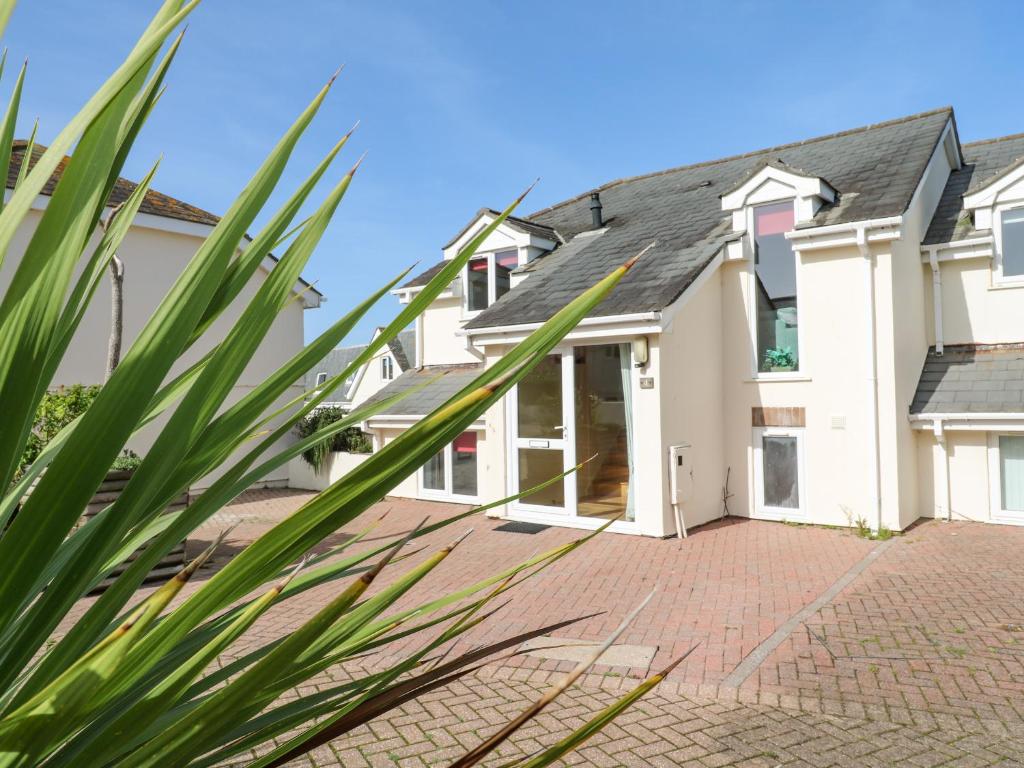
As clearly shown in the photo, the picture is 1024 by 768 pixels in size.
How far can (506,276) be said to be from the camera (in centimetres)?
1495

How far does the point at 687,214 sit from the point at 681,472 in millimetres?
5777

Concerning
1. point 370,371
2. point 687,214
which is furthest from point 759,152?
point 370,371

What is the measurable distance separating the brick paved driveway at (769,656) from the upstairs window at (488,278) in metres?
6.65

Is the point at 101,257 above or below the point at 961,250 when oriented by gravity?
below

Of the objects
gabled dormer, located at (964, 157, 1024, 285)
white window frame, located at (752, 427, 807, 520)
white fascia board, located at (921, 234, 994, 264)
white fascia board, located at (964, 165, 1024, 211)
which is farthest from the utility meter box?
white fascia board, located at (964, 165, 1024, 211)

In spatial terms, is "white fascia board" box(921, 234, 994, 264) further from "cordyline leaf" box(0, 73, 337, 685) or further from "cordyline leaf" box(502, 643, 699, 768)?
"cordyline leaf" box(0, 73, 337, 685)

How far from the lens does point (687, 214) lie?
1365cm

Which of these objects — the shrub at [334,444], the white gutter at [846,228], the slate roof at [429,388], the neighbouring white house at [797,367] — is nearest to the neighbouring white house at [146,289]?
the shrub at [334,444]

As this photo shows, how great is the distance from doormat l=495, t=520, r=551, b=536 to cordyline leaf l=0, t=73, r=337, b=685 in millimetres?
9854

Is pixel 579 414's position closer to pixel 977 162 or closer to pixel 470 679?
pixel 470 679

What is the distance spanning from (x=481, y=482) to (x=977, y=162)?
36.0 feet

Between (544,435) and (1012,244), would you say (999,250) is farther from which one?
(544,435)

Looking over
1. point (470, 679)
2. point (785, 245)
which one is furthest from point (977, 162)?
point (470, 679)

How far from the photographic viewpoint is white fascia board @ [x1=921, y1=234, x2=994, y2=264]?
1080 centimetres
